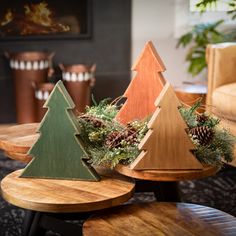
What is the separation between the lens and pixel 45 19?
13.9 ft

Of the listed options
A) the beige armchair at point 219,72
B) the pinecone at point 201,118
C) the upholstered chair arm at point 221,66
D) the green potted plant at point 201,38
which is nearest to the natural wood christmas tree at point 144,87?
the pinecone at point 201,118

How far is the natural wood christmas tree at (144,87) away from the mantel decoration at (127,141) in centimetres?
7

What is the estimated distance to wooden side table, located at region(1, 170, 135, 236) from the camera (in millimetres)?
1557

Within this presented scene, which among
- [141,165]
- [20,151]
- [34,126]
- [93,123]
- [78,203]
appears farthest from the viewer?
[34,126]

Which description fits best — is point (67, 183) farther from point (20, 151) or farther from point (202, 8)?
point (202, 8)

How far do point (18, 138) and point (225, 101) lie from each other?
130cm

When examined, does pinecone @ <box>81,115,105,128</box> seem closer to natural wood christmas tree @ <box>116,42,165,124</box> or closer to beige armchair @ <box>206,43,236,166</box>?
natural wood christmas tree @ <box>116,42,165,124</box>

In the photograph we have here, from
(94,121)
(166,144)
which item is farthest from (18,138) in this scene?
(166,144)

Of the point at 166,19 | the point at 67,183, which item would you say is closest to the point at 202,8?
the point at 166,19

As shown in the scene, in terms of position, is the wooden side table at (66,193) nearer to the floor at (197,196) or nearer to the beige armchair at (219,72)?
the floor at (197,196)

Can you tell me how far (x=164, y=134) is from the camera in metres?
1.67

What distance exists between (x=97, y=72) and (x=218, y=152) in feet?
9.18

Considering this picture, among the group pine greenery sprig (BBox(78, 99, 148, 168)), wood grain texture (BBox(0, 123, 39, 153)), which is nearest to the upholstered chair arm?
wood grain texture (BBox(0, 123, 39, 153))

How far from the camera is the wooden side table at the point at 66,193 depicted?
156cm
